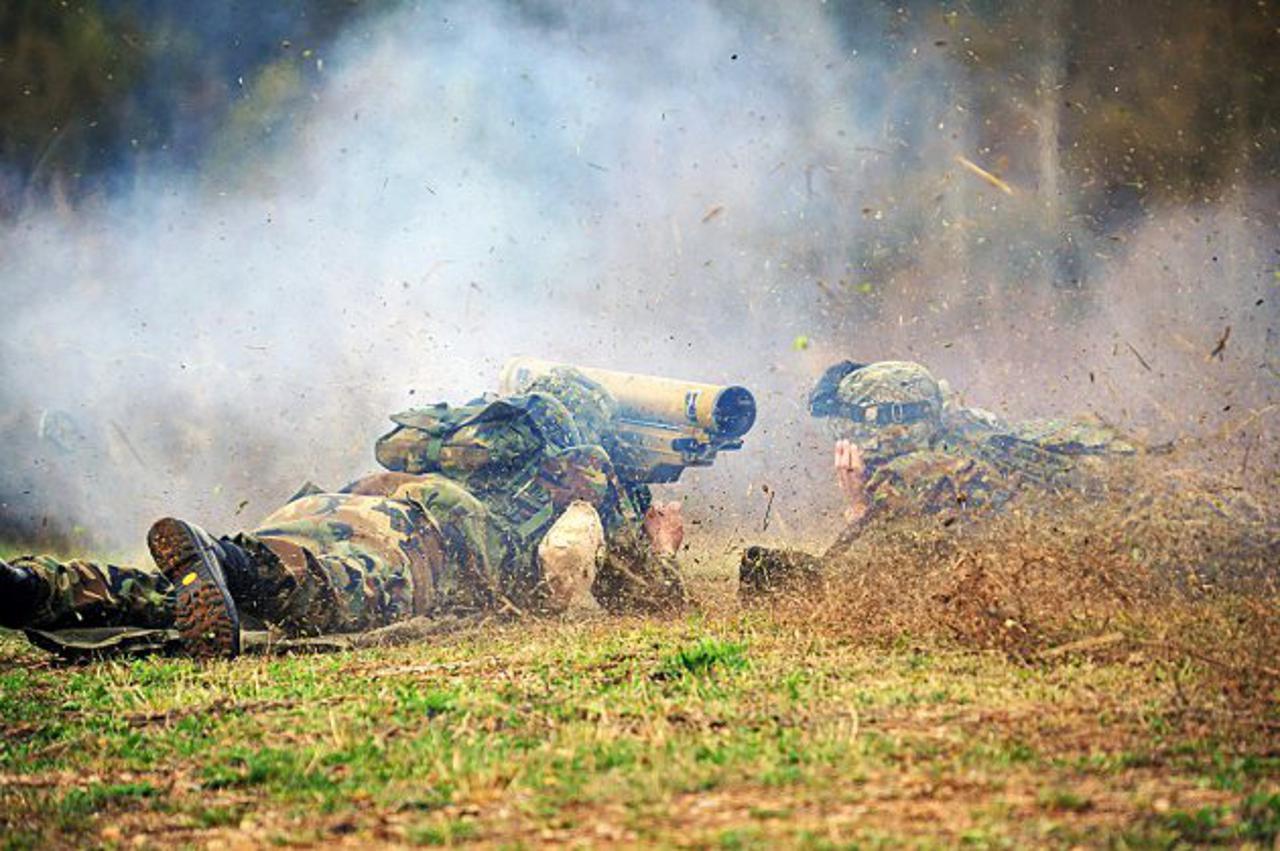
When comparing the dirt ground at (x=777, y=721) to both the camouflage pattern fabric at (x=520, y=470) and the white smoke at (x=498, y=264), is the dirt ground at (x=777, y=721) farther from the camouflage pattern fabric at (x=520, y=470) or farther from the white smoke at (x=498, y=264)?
the white smoke at (x=498, y=264)

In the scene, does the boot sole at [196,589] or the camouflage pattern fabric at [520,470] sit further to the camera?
the camouflage pattern fabric at [520,470]

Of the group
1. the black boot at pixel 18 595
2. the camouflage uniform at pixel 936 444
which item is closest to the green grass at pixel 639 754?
the black boot at pixel 18 595

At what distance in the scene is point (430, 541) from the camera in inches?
321

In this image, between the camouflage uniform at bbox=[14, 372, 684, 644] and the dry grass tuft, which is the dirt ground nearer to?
Answer: the dry grass tuft

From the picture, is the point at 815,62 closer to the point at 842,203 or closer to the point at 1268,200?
the point at 842,203

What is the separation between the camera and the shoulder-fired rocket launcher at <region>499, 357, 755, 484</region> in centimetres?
1063

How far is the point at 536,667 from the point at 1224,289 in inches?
484

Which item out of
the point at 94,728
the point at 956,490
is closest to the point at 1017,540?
the point at 956,490

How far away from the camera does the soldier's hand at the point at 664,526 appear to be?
10.1 m

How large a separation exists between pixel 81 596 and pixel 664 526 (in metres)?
4.33

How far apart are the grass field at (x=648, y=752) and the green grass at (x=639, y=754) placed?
0.04 ft

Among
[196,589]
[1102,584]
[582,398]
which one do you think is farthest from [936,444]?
[196,589]

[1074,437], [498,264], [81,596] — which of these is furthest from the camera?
[498,264]

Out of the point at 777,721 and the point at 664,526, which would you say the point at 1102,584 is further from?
the point at 664,526
